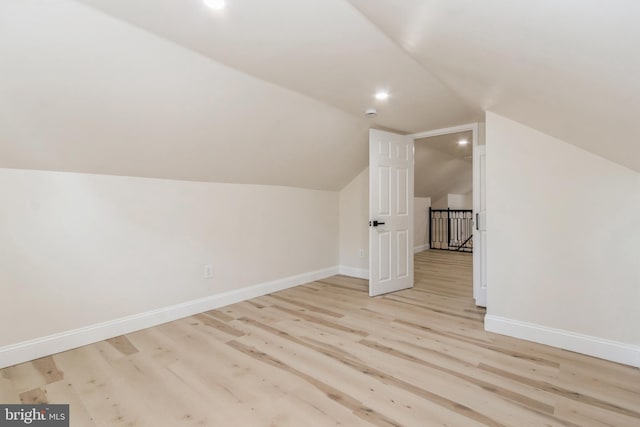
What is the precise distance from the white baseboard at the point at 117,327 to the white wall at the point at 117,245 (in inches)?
2.0

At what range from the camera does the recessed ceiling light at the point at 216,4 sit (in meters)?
1.58

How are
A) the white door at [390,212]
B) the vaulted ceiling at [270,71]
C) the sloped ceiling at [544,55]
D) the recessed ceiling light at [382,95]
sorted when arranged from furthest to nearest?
the white door at [390,212] → the recessed ceiling light at [382,95] → the vaulted ceiling at [270,71] → the sloped ceiling at [544,55]

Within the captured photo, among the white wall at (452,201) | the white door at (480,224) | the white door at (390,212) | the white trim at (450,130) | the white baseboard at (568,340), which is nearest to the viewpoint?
the white baseboard at (568,340)

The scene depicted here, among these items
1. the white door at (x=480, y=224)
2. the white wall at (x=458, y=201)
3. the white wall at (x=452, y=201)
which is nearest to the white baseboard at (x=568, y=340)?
the white door at (x=480, y=224)

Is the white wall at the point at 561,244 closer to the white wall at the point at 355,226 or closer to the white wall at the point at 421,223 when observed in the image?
the white wall at the point at 355,226

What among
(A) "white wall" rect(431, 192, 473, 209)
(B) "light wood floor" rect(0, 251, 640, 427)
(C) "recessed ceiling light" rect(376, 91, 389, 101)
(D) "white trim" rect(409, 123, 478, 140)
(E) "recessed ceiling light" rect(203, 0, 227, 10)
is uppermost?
(E) "recessed ceiling light" rect(203, 0, 227, 10)

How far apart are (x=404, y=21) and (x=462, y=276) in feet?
14.5

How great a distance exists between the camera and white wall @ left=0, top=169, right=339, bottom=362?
2332 mm

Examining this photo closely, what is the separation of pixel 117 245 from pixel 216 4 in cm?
226

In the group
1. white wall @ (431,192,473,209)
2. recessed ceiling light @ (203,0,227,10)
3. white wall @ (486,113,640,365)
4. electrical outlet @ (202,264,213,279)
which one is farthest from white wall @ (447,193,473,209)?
recessed ceiling light @ (203,0,227,10)

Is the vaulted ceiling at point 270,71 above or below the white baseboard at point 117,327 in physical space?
above

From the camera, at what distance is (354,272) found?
504cm

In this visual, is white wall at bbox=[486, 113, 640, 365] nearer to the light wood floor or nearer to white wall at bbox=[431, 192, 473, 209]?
the light wood floor

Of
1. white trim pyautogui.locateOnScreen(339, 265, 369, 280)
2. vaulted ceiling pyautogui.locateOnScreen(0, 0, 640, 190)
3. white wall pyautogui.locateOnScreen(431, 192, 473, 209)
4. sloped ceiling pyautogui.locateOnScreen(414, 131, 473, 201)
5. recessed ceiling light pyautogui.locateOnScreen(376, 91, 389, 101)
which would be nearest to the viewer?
vaulted ceiling pyautogui.locateOnScreen(0, 0, 640, 190)
